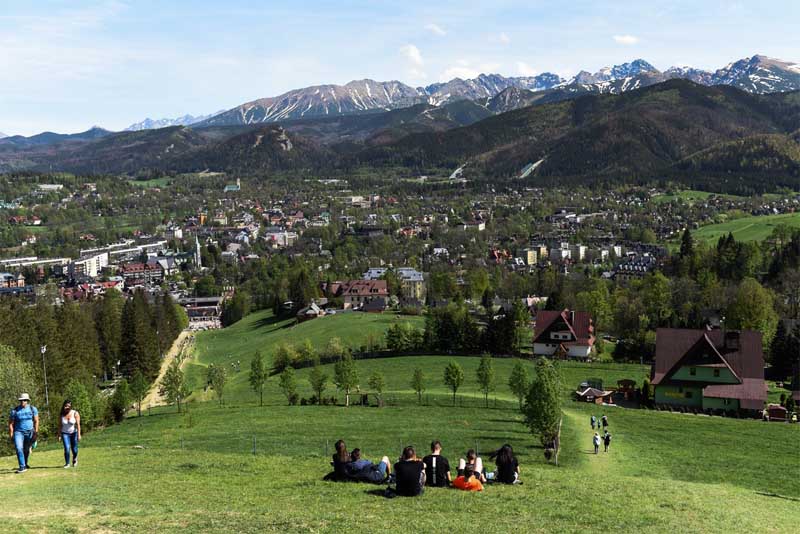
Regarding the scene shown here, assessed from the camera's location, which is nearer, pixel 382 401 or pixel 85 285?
pixel 382 401

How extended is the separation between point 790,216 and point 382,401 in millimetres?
149319

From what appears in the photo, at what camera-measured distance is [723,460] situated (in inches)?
1182

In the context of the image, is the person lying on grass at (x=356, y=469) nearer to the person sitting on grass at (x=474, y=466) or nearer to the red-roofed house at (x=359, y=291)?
the person sitting on grass at (x=474, y=466)

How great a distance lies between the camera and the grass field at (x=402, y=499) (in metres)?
14.7

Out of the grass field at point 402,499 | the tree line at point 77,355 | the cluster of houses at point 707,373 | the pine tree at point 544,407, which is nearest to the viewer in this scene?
the grass field at point 402,499

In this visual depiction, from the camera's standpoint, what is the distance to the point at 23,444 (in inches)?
721

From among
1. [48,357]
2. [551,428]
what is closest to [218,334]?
Answer: [48,357]

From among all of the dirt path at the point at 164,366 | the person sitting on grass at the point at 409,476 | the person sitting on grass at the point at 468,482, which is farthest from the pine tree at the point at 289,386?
the person sitting on grass at the point at 409,476

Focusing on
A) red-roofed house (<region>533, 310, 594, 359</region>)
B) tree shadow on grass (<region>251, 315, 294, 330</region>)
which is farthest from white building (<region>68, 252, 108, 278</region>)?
red-roofed house (<region>533, 310, 594, 359</region>)

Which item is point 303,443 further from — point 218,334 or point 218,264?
point 218,264

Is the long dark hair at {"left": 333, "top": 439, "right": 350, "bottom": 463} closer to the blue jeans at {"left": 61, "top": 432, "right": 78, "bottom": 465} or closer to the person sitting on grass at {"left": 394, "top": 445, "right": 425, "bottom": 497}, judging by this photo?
the person sitting on grass at {"left": 394, "top": 445, "right": 425, "bottom": 497}

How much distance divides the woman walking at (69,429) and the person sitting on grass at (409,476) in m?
8.49

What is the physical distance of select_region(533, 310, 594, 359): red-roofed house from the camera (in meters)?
66.8

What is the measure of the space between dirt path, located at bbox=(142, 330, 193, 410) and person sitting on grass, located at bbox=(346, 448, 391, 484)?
135 feet
